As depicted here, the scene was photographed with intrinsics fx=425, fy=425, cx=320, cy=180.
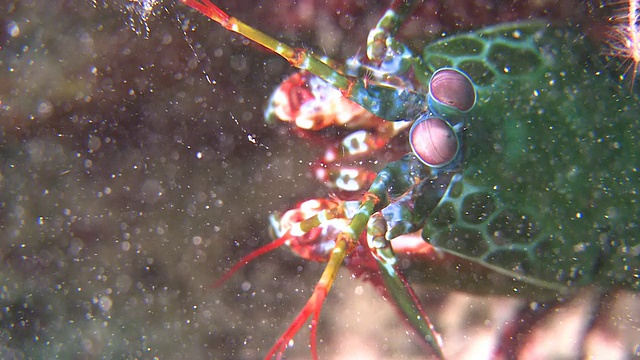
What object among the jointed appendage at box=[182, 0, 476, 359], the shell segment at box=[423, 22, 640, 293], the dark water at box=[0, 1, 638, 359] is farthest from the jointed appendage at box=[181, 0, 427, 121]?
the dark water at box=[0, 1, 638, 359]

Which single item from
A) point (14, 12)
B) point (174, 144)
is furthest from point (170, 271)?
point (14, 12)

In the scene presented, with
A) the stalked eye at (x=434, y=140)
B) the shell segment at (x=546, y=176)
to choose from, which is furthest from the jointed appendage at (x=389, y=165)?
the shell segment at (x=546, y=176)

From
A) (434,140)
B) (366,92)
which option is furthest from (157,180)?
(434,140)

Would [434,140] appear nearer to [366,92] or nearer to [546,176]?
[366,92]

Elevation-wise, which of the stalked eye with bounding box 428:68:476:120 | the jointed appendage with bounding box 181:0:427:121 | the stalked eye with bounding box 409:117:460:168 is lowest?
the stalked eye with bounding box 409:117:460:168

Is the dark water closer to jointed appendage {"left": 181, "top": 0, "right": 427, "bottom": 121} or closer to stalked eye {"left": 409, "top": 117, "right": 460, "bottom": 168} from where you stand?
jointed appendage {"left": 181, "top": 0, "right": 427, "bottom": 121}

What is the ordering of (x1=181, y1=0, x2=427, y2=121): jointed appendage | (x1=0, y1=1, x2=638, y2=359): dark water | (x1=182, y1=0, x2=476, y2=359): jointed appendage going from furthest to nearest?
(x1=0, y1=1, x2=638, y2=359): dark water → (x1=181, y1=0, x2=427, y2=121): jointed appendage → (x1=182, y1=0, x2=476, y2=359): jointed appendage
